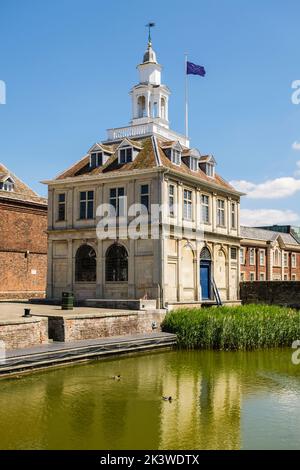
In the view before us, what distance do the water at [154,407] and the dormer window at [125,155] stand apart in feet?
53.0

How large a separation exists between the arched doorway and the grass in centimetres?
740

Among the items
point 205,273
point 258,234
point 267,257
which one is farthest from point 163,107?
point 258,234

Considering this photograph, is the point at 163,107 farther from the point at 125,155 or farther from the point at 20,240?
the point at 20,240

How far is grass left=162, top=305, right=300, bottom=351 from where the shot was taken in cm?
2800

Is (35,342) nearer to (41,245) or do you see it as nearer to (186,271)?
(186,271)

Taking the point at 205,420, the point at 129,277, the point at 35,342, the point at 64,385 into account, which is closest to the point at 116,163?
the point at 129,277

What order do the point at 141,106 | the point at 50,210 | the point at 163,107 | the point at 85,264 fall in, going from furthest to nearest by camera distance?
the point at 163,107 → the point at 141,106 → the point at 50,210 → the point at 85,264

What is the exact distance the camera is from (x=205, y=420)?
48.6 feet

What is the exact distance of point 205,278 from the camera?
3828 centimetres

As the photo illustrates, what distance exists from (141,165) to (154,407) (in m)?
21.4

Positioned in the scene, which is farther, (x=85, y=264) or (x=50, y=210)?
(x=50, y=210)

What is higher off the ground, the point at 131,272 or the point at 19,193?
the point at 19,193

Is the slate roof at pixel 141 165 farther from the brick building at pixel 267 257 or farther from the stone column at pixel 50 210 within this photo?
the brick building at pixel 267 257

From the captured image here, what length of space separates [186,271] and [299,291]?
10.7 m
